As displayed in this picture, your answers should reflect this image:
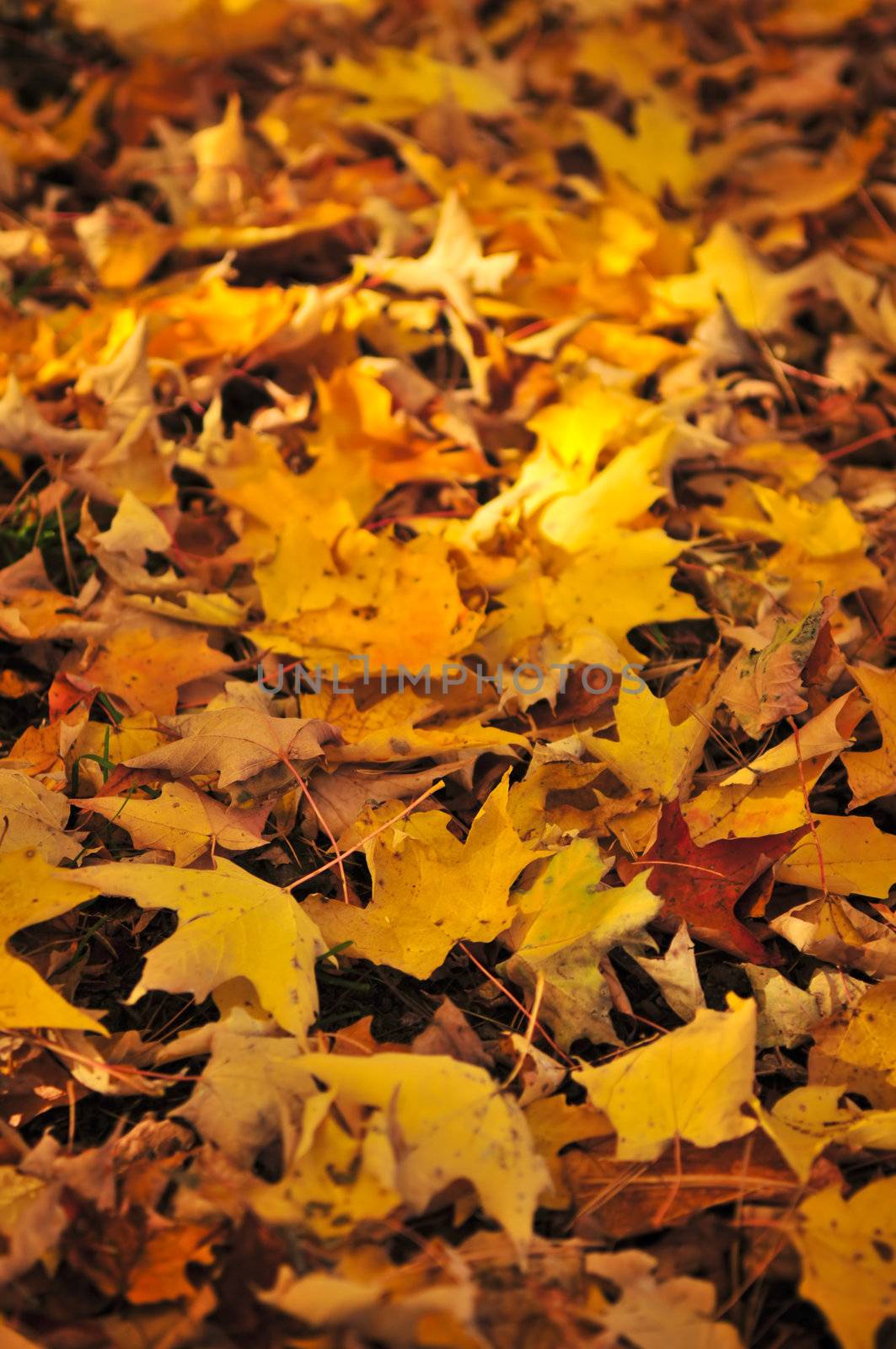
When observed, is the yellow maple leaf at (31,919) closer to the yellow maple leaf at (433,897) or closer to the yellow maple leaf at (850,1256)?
the yellow maple leaf at (433,897)

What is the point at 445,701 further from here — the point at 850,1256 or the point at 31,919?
the point at 850,1256

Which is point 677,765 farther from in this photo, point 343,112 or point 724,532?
point 343,112

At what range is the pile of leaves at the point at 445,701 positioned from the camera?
35.8 inches

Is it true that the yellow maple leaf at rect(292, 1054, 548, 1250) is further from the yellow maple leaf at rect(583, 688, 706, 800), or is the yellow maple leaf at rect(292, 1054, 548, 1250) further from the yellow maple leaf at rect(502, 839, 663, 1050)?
the yellow maple leaf at rect(583, 688, 706, 800)

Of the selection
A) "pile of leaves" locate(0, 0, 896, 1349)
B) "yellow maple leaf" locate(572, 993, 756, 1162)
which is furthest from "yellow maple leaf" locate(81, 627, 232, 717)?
"yellow maple leaf" locate(572, 993, 756, 1162)

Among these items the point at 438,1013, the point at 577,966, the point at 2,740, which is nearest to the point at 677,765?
the point at 577,966

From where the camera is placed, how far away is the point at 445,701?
139cm

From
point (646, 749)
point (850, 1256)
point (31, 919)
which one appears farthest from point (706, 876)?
point (31, 919)

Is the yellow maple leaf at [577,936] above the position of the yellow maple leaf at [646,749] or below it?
below

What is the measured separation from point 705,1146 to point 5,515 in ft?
4.28

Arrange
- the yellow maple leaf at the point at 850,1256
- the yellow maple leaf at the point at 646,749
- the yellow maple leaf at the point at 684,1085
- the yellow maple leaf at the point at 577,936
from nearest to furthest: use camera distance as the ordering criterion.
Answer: the yellow maple leaf at the point at 850,1256 < the yellow maple leaf at the point at 684,1085 < the yellow maple leaf at the point at 577,936 < the yellow maple leaf at the point at 646,749

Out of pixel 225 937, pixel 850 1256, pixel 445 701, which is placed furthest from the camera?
pixel 445 701

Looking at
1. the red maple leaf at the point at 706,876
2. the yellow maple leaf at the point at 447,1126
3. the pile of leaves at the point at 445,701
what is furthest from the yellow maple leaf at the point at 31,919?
the red maple leaf at the point at 706,876

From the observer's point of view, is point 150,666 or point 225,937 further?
point 150,666
